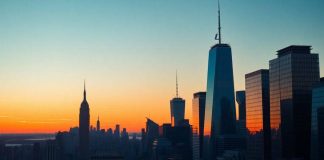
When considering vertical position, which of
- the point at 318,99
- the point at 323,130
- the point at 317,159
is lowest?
the point at 317,159

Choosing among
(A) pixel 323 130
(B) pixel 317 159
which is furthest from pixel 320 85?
(B) pixel 317 159

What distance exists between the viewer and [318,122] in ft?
607

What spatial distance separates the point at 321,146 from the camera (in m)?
184

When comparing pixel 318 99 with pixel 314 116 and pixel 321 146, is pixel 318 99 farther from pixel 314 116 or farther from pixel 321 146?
pixel 321 146

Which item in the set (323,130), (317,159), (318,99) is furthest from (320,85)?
(317,159)

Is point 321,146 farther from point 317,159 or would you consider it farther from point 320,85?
point 320,85

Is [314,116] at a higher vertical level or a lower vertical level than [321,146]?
higher

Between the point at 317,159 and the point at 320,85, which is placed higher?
the point at 320,85

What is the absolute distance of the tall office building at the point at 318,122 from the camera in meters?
182

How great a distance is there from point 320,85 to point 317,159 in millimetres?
30629

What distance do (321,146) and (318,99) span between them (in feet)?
63.5

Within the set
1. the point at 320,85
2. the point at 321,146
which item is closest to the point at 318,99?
the point at 320,85

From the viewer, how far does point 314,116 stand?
614ft

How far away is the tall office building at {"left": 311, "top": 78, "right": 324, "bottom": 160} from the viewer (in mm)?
182375
